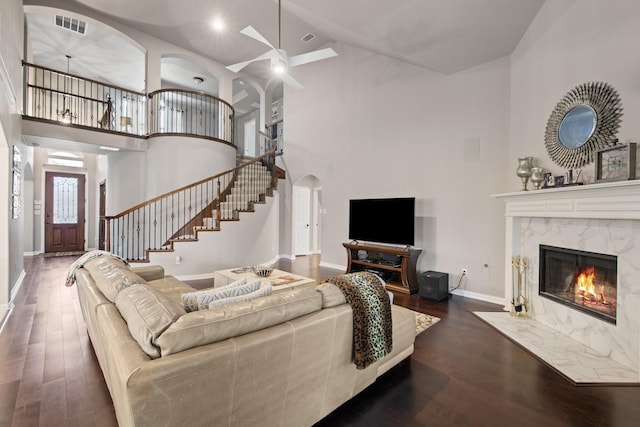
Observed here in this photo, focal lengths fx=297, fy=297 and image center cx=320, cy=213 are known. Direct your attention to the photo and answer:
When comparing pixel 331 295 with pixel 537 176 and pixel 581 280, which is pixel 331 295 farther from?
pixel 537 176

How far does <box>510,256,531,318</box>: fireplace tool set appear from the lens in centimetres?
361

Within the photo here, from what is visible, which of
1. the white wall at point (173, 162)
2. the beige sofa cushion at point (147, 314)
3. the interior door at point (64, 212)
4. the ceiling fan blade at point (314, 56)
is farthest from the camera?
the interior door at point (64, 212)

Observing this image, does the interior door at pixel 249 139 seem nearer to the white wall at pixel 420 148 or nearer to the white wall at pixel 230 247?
the white wall at pixel 420 148

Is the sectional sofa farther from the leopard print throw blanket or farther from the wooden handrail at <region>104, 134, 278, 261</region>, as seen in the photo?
the wooden handrail at <region>104, 134, 278, 261</region>

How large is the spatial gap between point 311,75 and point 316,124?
47.7 inches

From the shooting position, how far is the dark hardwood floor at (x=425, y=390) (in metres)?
1.86

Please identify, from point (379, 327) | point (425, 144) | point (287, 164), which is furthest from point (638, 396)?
point (287, 164)

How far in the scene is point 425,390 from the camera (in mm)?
2145

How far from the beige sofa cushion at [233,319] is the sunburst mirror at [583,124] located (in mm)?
3116

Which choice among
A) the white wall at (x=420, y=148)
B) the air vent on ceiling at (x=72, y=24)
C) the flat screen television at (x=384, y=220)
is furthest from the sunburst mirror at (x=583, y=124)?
the air vent on ceiling at (x=72, y=24)

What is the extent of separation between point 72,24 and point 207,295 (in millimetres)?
7384

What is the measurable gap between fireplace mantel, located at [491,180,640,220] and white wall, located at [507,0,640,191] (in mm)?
321

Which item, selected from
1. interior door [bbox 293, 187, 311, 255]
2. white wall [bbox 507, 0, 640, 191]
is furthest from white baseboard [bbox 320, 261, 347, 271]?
white wall [bbox 507, 0, 640, 191]

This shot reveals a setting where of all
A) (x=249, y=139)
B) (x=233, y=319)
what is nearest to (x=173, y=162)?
(x=249, y=139)
